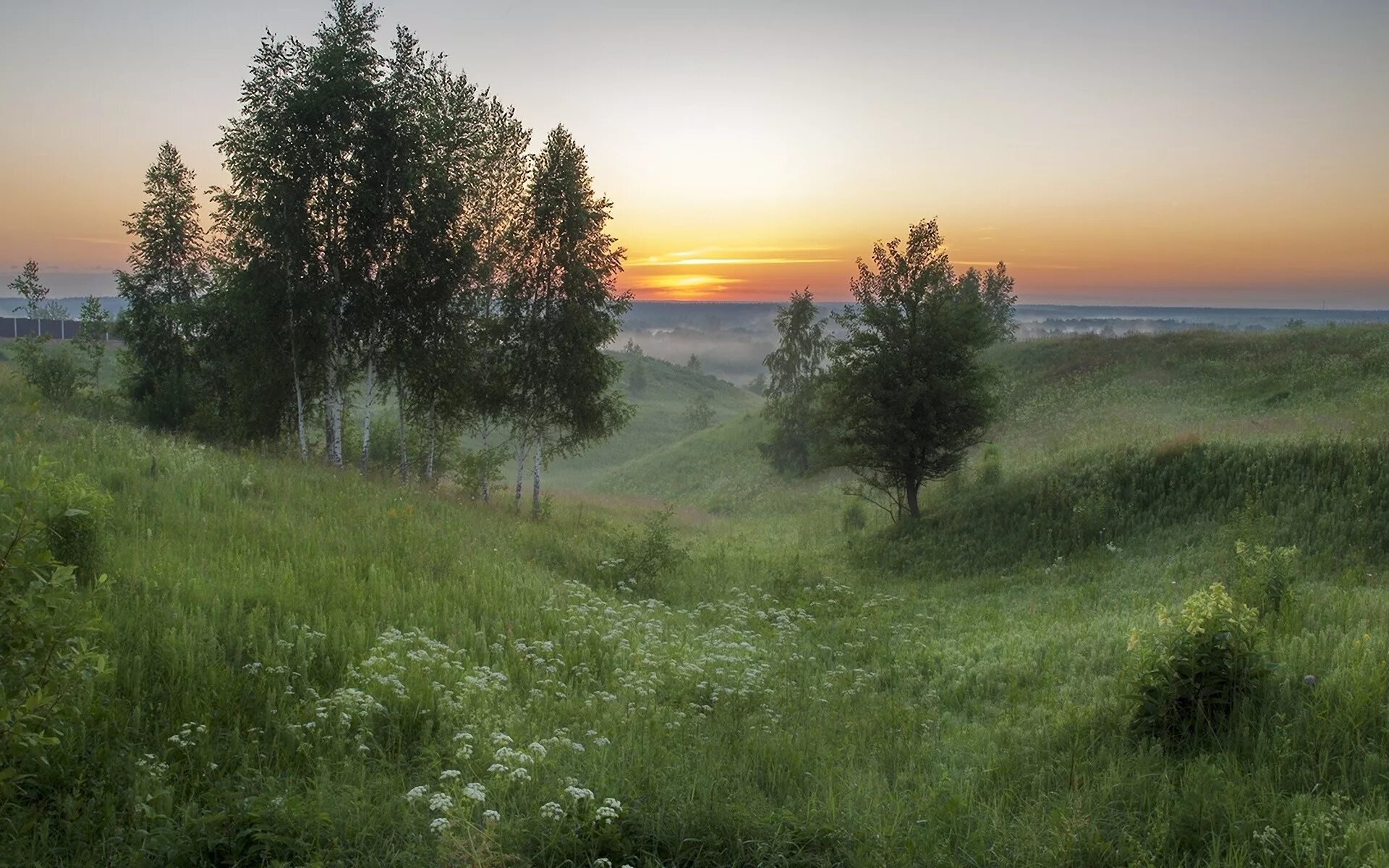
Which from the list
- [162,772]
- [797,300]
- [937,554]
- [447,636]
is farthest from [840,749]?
[797,300]

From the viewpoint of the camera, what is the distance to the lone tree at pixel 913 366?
21359 millimetres

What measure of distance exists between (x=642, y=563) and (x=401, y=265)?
13.2 m

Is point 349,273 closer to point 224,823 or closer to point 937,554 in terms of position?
point 937,554

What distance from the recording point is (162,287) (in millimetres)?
28828

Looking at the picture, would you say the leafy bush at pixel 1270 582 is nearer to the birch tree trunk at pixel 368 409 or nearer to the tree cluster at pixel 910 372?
the tree cluster at pixel 910 372

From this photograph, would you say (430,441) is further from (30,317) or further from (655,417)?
(655,417)

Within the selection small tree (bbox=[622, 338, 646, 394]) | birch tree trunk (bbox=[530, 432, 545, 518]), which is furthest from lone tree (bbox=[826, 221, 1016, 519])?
small tree (bbox=[622, 338, 646, 394])

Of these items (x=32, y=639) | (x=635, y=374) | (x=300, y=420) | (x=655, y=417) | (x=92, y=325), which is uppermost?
(x=92, y=325)

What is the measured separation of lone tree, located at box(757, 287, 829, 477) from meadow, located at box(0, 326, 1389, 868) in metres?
31.0

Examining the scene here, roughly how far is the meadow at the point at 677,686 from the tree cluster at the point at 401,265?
6.30 meters

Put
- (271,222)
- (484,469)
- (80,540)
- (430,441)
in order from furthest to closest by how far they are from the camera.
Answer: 1. (430,441)
2. (484,469)
3. (271,222)
4. (80,540)

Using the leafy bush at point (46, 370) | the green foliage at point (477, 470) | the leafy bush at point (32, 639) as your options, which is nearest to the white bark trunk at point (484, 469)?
the green foliage at point (477, 470)

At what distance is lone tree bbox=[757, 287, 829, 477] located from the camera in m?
49.5

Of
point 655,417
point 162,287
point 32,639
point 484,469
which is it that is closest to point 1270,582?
point 32,639
